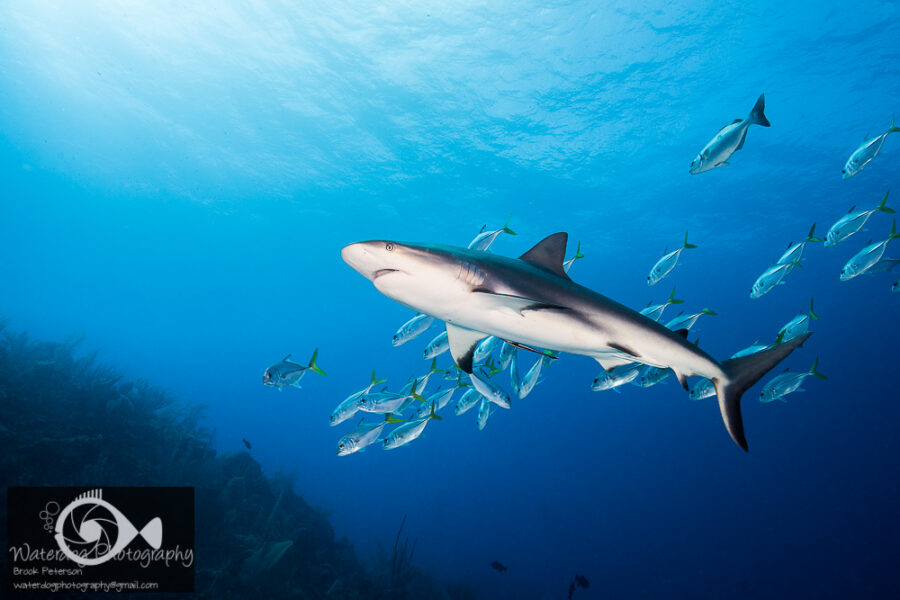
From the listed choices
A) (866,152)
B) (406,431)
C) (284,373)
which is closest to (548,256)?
(406,431)

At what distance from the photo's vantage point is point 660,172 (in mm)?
24391

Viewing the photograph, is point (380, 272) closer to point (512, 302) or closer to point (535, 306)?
point (512, 302)

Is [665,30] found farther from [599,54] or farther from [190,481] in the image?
A: [190,481]

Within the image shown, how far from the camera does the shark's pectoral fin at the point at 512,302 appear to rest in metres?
2.06

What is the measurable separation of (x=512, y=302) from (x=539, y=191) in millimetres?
26855

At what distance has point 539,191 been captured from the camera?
2695 centimetres

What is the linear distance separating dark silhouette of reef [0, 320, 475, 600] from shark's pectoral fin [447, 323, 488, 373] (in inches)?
289

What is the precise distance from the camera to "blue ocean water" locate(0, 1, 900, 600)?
58.0ft

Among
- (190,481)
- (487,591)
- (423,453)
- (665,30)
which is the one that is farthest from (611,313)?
(423,453)

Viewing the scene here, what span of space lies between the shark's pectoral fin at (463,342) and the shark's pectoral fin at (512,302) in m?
0.76

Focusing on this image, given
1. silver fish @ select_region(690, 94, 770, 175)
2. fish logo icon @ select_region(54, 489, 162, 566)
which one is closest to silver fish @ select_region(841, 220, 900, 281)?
silver fish @ select_region(690, 94, 770, 175)

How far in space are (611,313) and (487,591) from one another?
85.4 ft

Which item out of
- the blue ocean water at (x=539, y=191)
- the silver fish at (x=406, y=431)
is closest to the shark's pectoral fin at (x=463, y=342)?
the silver fish at (x=406, y=431)

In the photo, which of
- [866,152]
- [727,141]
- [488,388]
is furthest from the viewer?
[866,152]
